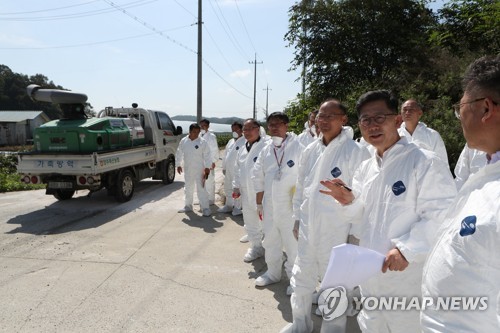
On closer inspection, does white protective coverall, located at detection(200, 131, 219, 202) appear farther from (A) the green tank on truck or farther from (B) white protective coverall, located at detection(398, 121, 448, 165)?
(B) white protective coverall, located at detection(398, 121, 448, 165)

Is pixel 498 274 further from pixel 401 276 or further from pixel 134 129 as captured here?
pixel 134 129

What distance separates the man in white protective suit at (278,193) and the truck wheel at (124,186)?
5125 millimetres

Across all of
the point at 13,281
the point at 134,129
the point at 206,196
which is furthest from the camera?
the point at 134,129

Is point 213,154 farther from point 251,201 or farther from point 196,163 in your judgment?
point 251,201

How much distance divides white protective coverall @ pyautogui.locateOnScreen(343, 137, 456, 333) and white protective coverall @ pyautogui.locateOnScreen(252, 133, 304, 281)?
1672 mm

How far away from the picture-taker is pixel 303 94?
17.2 metres

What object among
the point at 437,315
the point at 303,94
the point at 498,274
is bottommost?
the point at 437,315

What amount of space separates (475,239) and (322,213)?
1720 mm

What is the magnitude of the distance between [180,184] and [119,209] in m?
3.36

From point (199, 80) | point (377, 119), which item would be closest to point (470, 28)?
point (199, 80)

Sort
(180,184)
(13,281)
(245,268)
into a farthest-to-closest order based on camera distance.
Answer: (180,184) → (245,268) → (13,281)

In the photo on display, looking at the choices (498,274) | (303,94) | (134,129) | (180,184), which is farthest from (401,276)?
(303,94)

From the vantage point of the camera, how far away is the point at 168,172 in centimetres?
1104

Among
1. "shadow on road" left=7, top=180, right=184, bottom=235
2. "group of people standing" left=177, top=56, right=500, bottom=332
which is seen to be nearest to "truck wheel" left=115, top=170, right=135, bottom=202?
"shadow on road" left=7, top=180, right=184, bottom=235
